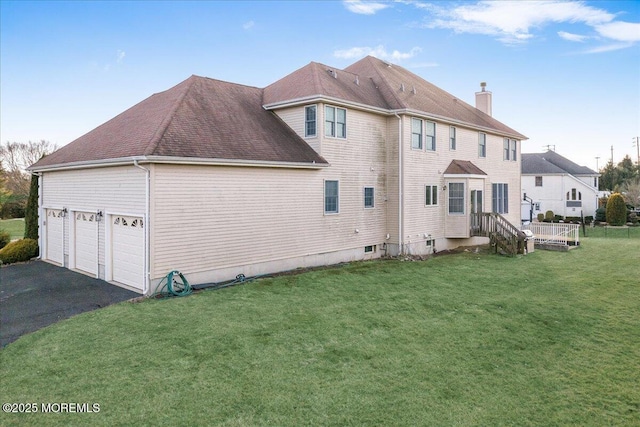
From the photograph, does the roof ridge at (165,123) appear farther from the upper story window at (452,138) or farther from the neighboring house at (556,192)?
the neighboring house at (556,192)

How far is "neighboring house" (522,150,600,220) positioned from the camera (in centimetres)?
4231

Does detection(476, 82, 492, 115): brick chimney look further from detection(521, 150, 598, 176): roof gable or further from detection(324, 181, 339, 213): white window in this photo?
detection(521, 150, 598, 176): roof gable

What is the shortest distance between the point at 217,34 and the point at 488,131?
52.5 ft

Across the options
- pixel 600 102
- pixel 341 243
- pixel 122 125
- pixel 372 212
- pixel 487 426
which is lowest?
pixel 487 426

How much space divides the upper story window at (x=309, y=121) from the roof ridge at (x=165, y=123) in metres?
4.57

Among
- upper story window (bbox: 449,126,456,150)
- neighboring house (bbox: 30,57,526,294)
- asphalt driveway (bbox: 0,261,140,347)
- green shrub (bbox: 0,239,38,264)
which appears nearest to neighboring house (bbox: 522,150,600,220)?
neighboring house (bbox: 30,57,526,294)

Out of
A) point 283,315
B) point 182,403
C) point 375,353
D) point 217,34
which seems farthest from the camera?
point 217,34

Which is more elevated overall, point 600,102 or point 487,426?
point 600,102

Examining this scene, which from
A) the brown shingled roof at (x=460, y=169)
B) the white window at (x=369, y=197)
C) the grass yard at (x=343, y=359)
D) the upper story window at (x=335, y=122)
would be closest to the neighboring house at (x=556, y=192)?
the brown shingled roof at (x=460, y=169)

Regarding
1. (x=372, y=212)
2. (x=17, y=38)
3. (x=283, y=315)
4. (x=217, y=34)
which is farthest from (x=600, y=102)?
(x=17, y=38)

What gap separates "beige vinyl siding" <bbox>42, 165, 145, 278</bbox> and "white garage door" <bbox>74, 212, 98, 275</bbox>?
A: 290mm

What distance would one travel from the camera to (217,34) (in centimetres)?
→ 2170

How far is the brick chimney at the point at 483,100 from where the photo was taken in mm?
27219

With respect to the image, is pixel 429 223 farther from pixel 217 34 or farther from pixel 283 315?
pixel 217 34
